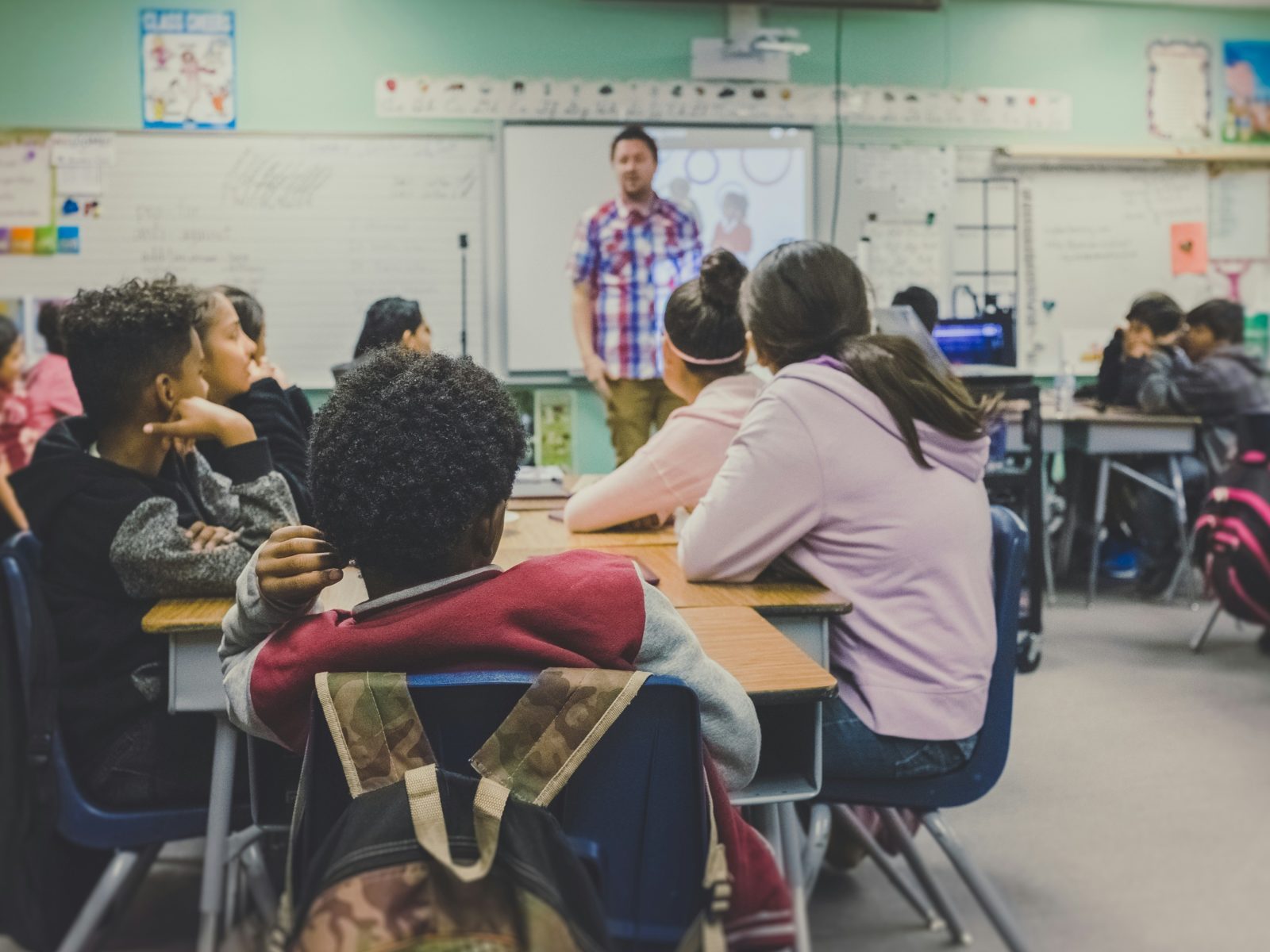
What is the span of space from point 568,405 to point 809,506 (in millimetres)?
3888

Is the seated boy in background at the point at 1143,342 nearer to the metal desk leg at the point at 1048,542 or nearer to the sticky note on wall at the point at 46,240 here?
the metal desk leg at the point at 1048,542

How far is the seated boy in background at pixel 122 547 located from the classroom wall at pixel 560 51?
151 inches

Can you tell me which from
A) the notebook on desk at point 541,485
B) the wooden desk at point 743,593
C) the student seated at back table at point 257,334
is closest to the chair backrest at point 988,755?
the wooden desk at point 743,593

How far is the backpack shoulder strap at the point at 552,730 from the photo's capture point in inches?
35.6

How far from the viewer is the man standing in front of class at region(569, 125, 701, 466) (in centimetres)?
488

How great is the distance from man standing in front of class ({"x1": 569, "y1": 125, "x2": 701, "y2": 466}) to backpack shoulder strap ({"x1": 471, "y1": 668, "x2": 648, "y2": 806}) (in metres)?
3.93

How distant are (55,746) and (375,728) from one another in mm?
986

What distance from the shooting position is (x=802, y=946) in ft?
5.67

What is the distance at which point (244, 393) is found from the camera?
2.29 meters

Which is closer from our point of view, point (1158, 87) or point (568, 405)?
point (568, 405)

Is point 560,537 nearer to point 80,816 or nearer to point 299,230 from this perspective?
point 80,816

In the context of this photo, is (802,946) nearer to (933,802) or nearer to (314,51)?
(933,802)

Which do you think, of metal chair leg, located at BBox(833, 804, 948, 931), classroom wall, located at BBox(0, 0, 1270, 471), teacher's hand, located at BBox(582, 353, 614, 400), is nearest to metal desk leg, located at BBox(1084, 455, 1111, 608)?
classroom wall, located at BBox(0, 0, 1270, 471)

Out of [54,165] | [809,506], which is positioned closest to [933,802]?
[809,506]
